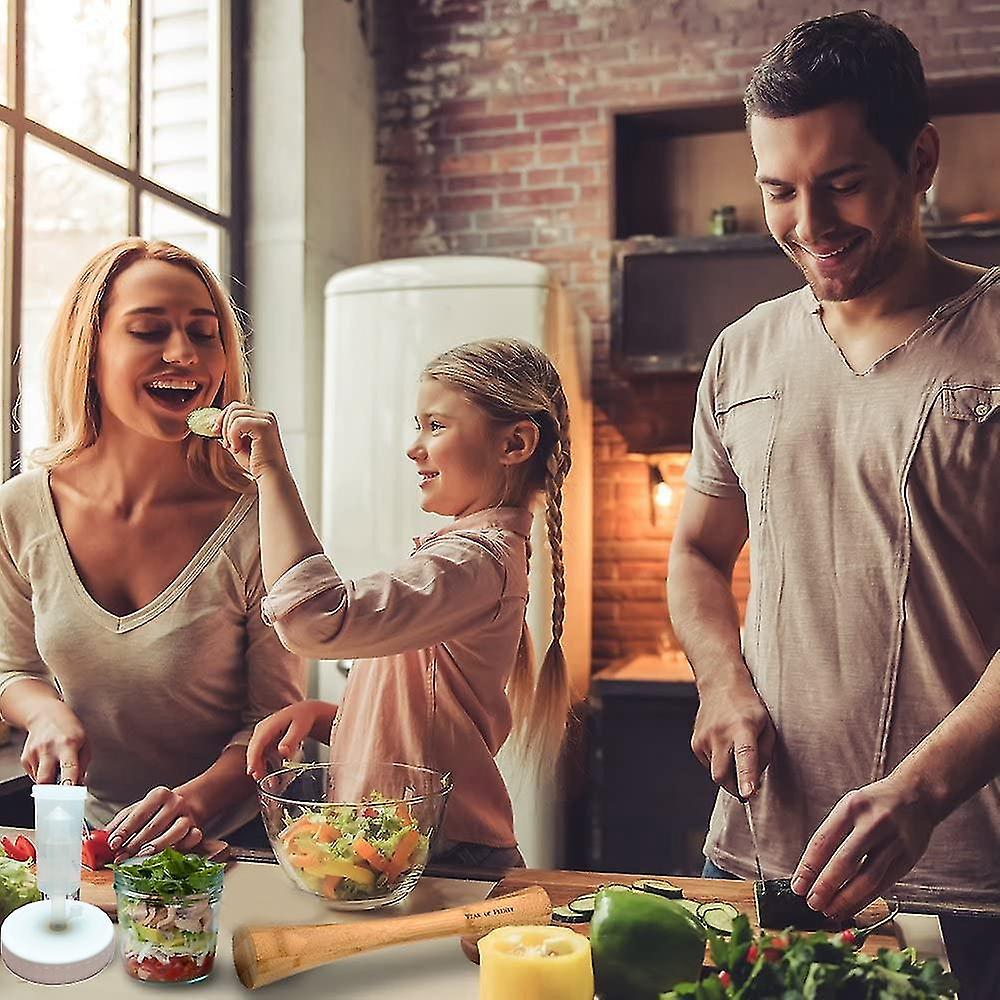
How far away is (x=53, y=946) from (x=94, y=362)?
88 cm

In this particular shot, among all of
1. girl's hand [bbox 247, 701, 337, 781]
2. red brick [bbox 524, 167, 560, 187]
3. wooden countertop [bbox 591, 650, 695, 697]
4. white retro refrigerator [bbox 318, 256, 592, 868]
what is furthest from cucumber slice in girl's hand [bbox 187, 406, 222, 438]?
red brick [bbox 524, 167, 560, 187]

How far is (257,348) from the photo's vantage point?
150 inches

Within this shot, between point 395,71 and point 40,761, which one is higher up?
point 395,71

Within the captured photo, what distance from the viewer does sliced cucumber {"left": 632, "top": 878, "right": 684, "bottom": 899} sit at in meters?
1.21

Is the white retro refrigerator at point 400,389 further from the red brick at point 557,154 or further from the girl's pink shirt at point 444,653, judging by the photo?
the girl's pink shirt at point 444,653

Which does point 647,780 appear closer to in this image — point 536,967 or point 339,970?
point 339,970

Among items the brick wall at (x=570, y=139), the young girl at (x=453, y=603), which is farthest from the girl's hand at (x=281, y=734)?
the brick wall at (x=570, y=139)

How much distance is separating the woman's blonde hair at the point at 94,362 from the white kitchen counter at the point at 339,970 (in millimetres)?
691

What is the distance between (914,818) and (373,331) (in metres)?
2.49

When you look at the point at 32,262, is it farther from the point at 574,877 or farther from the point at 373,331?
the point at 574,877

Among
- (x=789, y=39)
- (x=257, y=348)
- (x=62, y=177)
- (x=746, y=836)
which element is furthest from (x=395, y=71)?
(x=746, y=836)

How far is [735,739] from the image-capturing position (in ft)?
4.62

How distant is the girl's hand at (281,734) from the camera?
1.47m

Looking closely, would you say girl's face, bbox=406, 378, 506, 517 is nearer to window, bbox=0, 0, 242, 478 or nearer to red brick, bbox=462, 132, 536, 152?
window, bbox=0, 0, 242, 478
